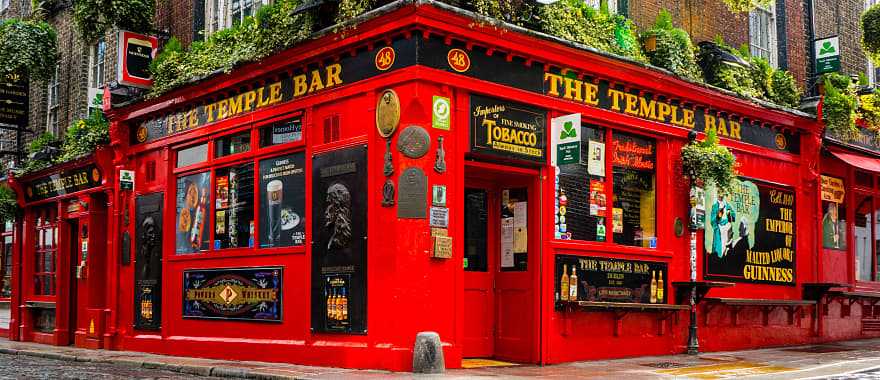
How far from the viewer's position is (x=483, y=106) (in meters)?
11.9

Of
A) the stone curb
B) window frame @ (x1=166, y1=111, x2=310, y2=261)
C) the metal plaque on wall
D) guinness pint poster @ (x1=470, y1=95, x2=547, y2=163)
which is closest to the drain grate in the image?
guinness pint poster @ (x1=470, y1=95, x2=547, y2=163)

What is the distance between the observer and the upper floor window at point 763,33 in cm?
1872

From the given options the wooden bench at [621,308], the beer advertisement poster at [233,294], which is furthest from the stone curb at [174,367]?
the wooden bench at [621,308]

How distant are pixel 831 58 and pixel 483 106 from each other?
10647 millimetres

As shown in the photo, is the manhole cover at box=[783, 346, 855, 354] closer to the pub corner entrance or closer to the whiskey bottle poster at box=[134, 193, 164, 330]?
the pub corner entrance

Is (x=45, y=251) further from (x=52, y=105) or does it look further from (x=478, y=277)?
(x=478, y=277)

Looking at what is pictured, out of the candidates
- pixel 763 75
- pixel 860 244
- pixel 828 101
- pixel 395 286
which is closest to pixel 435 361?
pixel 395 286

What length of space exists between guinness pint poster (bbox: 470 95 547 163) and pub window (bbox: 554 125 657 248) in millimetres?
627

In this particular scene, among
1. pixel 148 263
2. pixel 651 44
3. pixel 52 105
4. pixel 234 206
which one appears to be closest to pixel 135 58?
pixel 148 263

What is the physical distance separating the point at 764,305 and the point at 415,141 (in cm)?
776

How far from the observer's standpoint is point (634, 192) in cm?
1424

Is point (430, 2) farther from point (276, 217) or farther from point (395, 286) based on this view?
point (276, 217)

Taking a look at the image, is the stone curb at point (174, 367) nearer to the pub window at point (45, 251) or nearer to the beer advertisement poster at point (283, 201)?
the beer advertisement poster at point (283, 201)

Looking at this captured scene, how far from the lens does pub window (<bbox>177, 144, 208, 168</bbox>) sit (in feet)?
50.5
